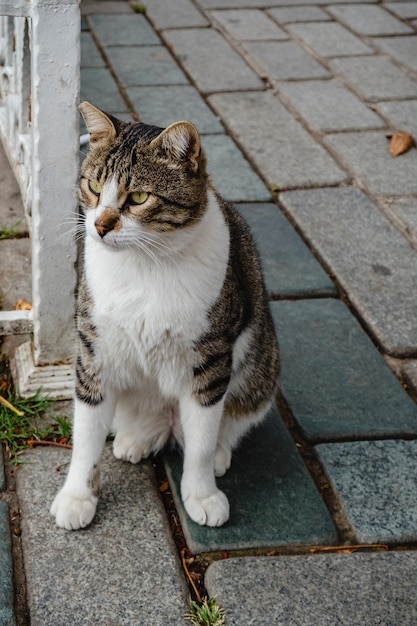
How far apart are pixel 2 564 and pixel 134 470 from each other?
527 millimetres

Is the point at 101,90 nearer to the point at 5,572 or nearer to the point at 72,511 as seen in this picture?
the point at 72,511

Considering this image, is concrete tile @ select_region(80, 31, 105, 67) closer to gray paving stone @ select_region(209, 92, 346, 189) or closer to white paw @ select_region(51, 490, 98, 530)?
gray paving stone @ select_region(209, 92, 346, 189)

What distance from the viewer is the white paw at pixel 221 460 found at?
2.61 m

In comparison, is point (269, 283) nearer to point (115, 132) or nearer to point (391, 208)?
point (391, 208)

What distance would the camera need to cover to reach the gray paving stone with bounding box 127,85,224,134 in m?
4.67

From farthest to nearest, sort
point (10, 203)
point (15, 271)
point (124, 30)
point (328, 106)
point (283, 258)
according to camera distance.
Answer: point (124, 30) < point (328, 106) < point (10, 203) < point (283, 258) < point (15, 271)

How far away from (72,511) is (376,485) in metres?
0.92

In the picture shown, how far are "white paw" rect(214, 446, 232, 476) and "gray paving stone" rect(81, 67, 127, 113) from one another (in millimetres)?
2648

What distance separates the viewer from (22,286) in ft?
10.9

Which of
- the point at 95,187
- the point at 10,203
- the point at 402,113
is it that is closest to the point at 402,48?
the point at 402,113

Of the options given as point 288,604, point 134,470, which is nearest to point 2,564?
point 134,470

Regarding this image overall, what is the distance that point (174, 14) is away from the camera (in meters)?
6.14

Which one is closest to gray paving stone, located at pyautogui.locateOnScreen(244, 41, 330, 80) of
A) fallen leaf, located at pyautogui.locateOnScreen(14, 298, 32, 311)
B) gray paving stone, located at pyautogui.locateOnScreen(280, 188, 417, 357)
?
gray paving stone, located at pyautogui.locateOnScreen(280, 188, 417, 357)

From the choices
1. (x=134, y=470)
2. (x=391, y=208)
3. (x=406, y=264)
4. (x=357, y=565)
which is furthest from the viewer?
(x=391, y=208)
